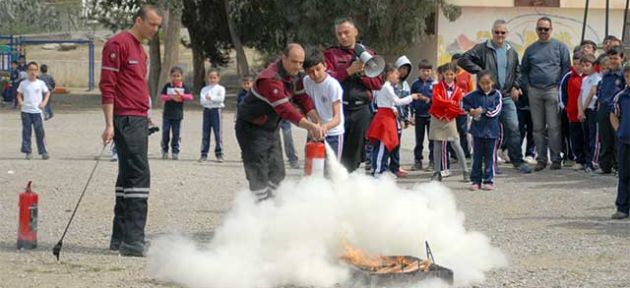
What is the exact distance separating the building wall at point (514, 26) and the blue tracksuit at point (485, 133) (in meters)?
26.2

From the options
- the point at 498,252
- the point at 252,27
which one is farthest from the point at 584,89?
the point at 252,27

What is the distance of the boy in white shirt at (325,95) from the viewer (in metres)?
10.4

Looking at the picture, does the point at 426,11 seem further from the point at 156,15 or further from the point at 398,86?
the point at 156,15

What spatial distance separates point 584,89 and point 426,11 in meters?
22.4

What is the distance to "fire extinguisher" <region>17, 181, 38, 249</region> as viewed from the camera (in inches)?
387

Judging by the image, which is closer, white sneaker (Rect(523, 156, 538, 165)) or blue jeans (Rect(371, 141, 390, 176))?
blue jeans (Rect(371, 141, 390, 176))

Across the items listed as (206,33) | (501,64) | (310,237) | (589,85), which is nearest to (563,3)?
(206,33)

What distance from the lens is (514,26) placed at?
42.2m

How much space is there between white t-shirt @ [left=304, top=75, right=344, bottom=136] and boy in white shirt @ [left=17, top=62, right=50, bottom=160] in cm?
1029

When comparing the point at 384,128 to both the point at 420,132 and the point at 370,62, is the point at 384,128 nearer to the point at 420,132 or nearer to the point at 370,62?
the point at 420,132

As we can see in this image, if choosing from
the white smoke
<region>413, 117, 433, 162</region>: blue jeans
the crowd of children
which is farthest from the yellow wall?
the white smoke

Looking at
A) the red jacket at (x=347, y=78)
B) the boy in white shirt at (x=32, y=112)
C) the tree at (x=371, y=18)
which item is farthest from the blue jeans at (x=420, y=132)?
the tree at (x=371, y=18)

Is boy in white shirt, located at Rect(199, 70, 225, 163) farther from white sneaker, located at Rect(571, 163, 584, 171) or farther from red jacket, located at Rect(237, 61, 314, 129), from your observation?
red jacket, located at Rect(237, 61, 314, 129)

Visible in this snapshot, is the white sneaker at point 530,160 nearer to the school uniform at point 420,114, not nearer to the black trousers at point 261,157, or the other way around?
the school uniform at point 420,114
